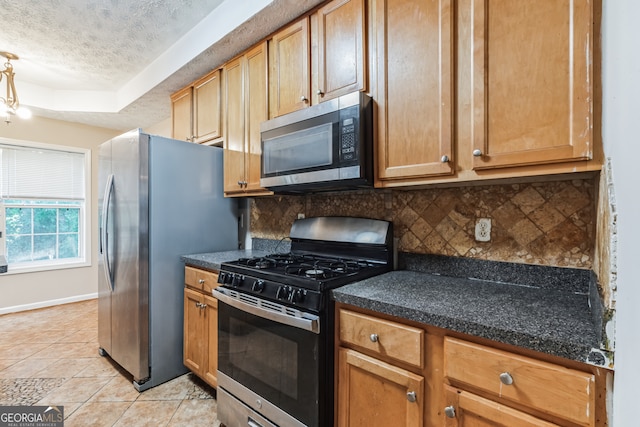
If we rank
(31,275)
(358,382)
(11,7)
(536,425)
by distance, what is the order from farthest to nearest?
(31,275) → (11,7) → (358,382) → (536,425)

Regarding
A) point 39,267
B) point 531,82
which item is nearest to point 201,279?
point 531,82

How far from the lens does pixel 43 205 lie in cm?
399

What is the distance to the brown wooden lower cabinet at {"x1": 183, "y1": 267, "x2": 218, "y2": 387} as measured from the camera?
1992 mm

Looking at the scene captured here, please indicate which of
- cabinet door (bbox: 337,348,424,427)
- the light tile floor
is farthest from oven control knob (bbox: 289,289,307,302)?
the light tile floor

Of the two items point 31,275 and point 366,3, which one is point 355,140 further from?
Answer: point 31,275

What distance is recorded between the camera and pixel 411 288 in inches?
53.2

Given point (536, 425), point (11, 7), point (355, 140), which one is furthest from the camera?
point (11, 7)

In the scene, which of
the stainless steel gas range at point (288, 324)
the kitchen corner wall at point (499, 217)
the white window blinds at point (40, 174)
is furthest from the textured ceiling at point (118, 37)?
the stainless steel gas range at point (288, 324)

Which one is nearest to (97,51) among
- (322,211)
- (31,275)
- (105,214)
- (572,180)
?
(105,214)

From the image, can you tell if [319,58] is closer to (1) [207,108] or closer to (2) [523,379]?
(1) [207,108]

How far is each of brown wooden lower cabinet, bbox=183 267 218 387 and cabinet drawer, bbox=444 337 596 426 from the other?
1485 mm

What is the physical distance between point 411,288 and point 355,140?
74 cm

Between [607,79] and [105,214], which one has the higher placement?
[607,79]

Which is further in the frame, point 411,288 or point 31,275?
point 31,275
